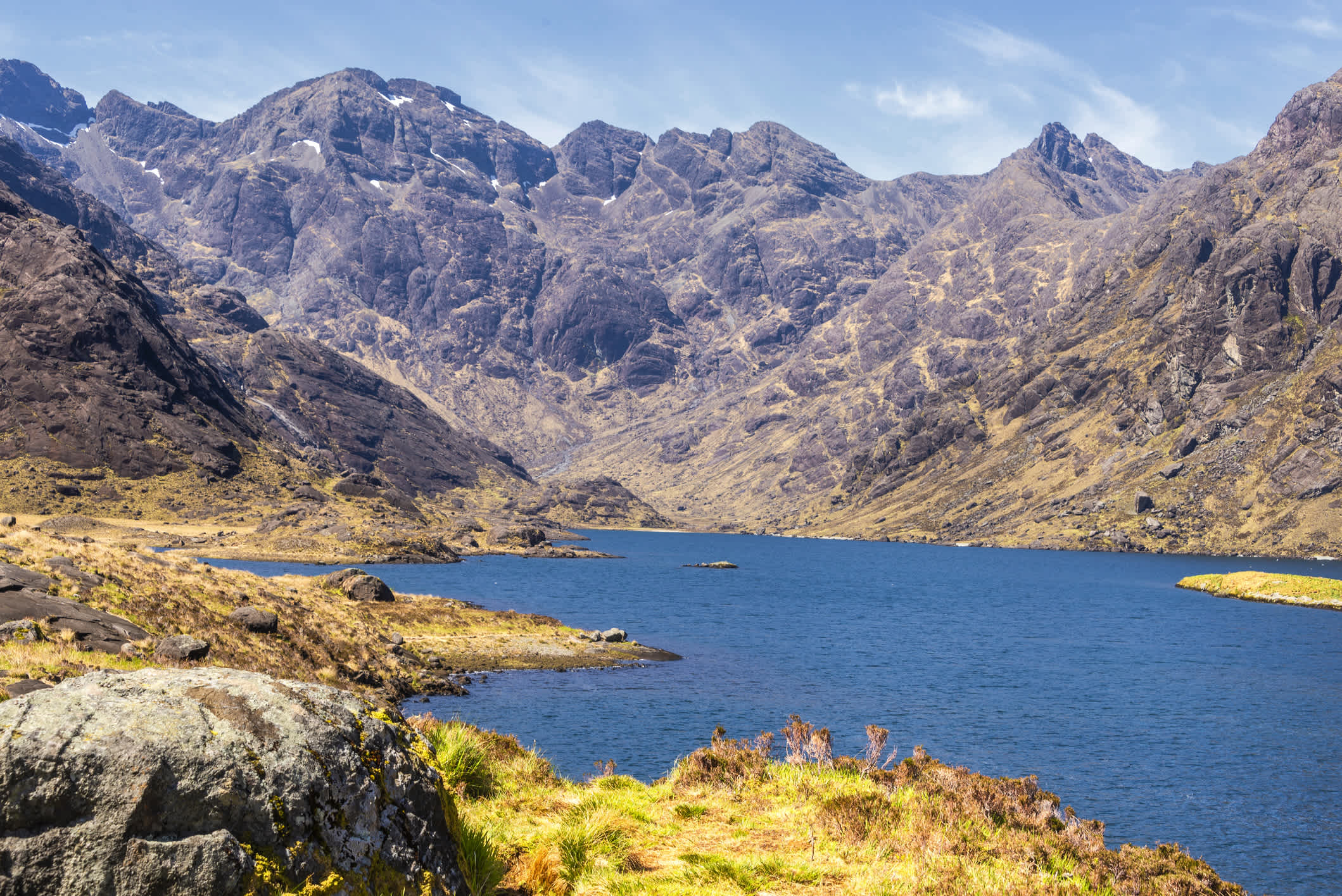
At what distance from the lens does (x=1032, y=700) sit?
194 ft

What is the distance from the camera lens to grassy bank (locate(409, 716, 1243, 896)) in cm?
1159

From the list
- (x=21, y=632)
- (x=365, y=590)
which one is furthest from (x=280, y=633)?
(x=365, y=590)

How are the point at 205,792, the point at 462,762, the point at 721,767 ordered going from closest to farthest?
the point at 205,792
the point at 462,762
the point at 721,767

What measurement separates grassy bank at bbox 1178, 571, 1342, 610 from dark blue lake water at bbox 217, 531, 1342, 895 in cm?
753

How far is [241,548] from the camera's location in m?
148

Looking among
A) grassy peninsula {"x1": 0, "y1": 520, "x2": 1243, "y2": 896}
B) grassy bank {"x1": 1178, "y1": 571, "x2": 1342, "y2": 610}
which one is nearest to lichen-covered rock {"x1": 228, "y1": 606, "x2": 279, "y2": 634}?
grassy peninsula {"x1": 0, "y1": 520, "x2": 1243, "y2": 896}

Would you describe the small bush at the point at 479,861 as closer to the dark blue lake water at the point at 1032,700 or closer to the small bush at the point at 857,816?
the small bush at the point at 857,816

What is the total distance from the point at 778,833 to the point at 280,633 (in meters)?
34.9

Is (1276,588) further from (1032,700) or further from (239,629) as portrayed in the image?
(239,629)

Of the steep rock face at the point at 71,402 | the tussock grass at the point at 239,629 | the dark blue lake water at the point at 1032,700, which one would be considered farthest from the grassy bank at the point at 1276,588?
the steep rock face at the point at 71,402

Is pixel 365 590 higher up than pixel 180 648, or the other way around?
pixel 180 648

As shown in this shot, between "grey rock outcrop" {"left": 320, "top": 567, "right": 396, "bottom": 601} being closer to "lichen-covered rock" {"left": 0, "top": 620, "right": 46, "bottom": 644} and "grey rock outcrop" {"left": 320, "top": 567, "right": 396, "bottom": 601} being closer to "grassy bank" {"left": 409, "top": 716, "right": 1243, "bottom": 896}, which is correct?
"lichen-covered rock" {"left": 0, "top": 620, "right": 46, "bottom": 644}

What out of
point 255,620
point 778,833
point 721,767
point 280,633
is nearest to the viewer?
point 778,833

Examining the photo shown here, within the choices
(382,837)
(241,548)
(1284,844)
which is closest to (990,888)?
(382,837)
